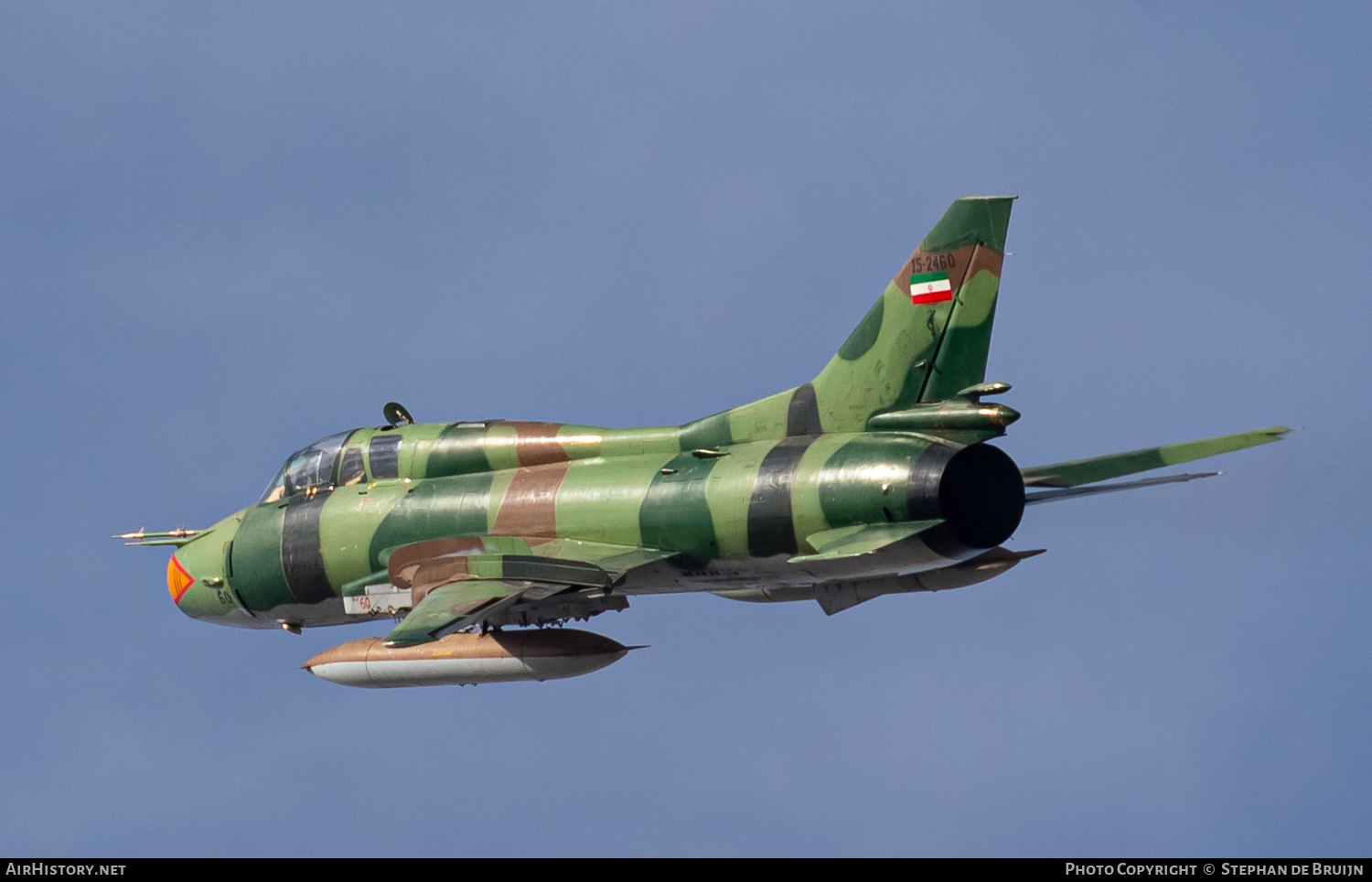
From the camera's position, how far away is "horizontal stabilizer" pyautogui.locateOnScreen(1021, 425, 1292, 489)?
38.5 metres

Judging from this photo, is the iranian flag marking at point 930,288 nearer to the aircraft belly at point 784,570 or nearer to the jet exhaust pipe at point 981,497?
the jet exhaust pipe at point 981,497

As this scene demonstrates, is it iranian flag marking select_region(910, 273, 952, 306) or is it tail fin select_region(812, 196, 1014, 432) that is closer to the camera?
tail fin select_region(812, 196, 1014, 432)

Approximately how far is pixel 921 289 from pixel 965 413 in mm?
2491

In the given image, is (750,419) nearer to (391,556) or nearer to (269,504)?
(391,556)

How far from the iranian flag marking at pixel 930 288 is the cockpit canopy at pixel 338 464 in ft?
35.3

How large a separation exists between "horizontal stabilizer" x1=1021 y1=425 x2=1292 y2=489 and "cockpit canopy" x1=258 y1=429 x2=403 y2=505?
12.1 metres

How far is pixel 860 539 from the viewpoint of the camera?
36156 mm

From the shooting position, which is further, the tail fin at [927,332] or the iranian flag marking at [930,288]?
the iranian flag marking at [930,288]

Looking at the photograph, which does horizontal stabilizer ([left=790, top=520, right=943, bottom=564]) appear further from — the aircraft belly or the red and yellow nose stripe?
the red and yellow nose stripe

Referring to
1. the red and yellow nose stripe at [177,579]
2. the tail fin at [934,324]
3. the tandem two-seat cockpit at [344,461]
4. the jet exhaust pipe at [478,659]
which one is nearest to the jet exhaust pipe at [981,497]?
the tail fin at [934,324]

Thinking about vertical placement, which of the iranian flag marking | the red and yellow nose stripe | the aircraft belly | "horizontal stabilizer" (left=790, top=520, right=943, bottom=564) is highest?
the iranian flag marking

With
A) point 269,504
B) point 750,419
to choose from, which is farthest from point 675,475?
point 269,504

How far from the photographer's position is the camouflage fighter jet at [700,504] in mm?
37156

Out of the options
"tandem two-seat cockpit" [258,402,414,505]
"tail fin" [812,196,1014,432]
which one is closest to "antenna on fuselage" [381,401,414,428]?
"tandem two-seat cockpit" [258,402,414,505]
